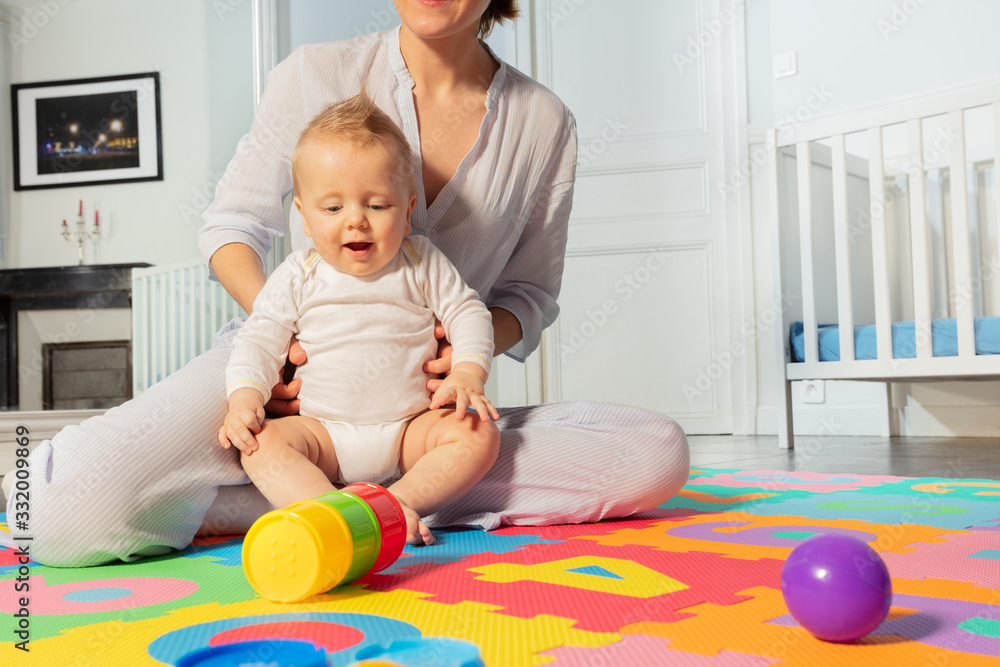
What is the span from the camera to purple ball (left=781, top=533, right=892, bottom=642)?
0.50 meters

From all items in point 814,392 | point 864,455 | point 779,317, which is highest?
point 779,317

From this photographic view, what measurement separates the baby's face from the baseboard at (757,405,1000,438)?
2288mm

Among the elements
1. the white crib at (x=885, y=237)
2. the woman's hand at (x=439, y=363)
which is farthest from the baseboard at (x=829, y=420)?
the woman's hand at (x=439, y=363)

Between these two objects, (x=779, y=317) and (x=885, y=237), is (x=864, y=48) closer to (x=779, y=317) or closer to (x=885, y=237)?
(x=885, y=237)

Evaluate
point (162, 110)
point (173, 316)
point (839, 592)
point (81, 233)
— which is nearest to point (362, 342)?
point (839, 592)

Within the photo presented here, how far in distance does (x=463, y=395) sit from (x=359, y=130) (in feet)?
1.02

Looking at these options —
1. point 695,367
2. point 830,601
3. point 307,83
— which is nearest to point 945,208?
point 695,367

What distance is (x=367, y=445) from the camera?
0.90 meters

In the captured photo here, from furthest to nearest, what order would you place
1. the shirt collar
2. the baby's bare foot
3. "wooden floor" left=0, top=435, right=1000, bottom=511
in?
1. "wooden floor" left=0, top=435, right=1000, bottom=511
2. the shirt collar
3. the baby's bare foot

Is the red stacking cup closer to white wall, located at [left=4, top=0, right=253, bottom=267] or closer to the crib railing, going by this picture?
the crib railing

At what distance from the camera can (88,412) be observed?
2.58 meters

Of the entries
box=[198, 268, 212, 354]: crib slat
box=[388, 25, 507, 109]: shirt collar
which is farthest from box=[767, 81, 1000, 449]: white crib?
box=[198, 268, 212, 354]: crib slat

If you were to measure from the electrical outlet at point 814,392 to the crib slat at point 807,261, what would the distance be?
1.89 feet

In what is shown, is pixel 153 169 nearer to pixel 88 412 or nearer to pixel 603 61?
pixel 88 412
